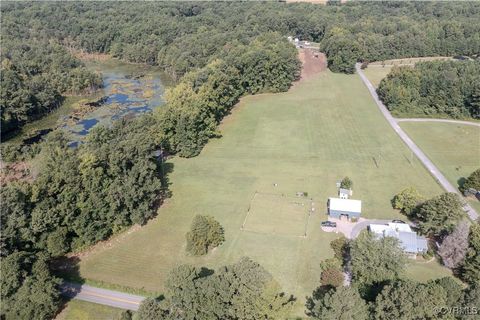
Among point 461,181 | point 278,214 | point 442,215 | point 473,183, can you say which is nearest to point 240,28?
point 461,181

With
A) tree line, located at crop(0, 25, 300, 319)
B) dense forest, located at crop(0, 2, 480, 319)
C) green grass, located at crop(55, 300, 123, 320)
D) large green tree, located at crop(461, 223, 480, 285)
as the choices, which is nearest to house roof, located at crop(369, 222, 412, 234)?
large green tree, located at crop(461, 223, 480, 285)

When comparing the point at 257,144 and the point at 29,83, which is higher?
the point at 29,83

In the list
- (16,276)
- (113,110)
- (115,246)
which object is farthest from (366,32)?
(16,276)

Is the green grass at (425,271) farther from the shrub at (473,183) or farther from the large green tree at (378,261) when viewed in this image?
the shrub at (473,183)

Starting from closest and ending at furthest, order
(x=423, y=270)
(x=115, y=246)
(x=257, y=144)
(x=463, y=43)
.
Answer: (x=423, y=270)
(x=115, y=246)
(x=257, y=144)
(x=463, y=43)

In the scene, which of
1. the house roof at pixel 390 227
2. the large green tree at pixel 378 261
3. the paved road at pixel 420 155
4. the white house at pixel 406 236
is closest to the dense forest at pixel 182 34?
the paved road at pixel 420 155

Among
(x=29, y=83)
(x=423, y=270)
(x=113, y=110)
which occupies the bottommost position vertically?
(x=423, y=270)

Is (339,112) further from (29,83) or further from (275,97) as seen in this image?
(29,83)
